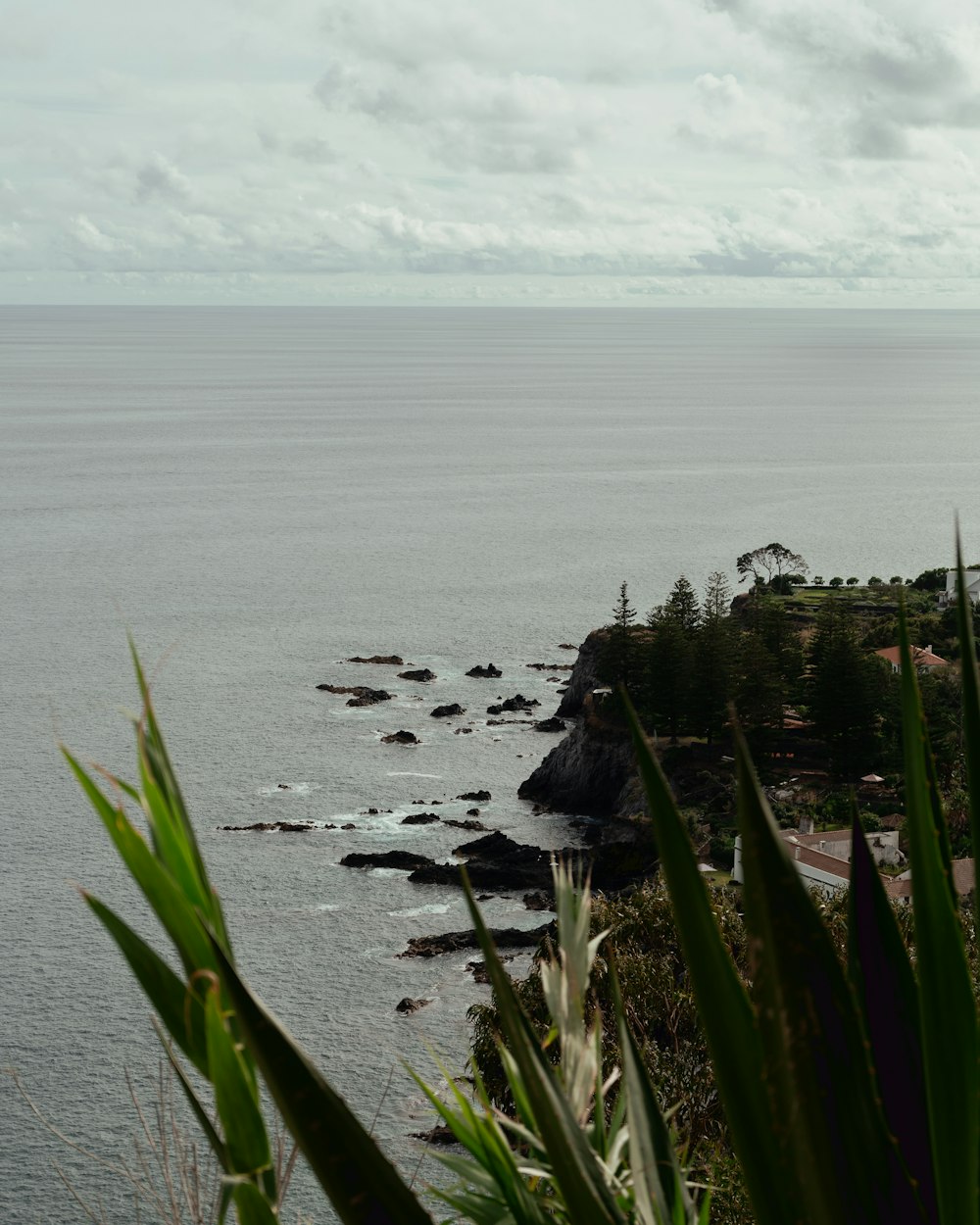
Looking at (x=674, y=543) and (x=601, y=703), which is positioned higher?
(x=674, y=543)

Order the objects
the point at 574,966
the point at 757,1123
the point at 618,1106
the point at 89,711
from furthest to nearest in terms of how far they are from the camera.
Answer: the point at 89,711, the point at 618,1106, the point at 574,966, the point at 757,1123

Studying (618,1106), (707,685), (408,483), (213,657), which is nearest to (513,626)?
(213,657)

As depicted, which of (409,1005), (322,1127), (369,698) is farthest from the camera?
(369,698)

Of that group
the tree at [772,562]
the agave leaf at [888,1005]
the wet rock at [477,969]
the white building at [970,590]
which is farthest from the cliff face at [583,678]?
the agave leaf at [888,1005]

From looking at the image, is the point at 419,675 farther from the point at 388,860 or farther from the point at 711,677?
the point at 388,860

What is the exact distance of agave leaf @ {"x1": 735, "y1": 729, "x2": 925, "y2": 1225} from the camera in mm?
1847

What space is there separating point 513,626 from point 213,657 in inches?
694

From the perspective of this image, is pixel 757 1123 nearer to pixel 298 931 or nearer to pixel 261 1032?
pixel 261 1032

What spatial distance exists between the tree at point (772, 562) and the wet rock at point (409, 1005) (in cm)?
4570

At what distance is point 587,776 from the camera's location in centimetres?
5597

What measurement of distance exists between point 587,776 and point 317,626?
3014cm

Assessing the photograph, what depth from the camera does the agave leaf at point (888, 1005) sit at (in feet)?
6.85

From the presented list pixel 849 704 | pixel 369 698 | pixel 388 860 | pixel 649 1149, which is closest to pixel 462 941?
pixel 388 860

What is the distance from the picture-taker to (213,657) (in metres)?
75.8
